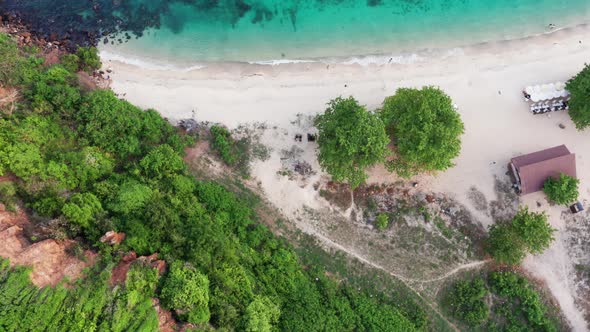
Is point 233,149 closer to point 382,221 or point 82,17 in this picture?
point 382,221

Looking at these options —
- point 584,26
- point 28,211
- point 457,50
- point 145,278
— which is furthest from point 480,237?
point 28,211

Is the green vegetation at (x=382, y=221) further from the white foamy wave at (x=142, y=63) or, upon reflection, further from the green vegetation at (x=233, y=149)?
the white foamy wave at (x=142, y=63)

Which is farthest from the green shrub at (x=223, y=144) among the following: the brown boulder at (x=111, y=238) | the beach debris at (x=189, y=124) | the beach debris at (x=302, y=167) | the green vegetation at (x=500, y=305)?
the green vegetation at (x=500, y=305)

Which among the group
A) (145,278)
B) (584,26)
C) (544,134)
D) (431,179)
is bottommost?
(145,278)

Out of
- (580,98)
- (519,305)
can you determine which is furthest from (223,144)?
(580,98)

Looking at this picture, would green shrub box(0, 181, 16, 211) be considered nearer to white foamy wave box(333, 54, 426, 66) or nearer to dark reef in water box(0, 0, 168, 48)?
dark reef in water box(0, 0, 168, 48)

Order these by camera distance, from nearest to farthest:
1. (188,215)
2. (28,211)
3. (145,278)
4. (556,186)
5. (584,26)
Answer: (145,278)
(28,211)
(188,215)
(556,186)
(584,26)

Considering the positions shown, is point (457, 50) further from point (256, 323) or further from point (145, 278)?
point (145, 278)
